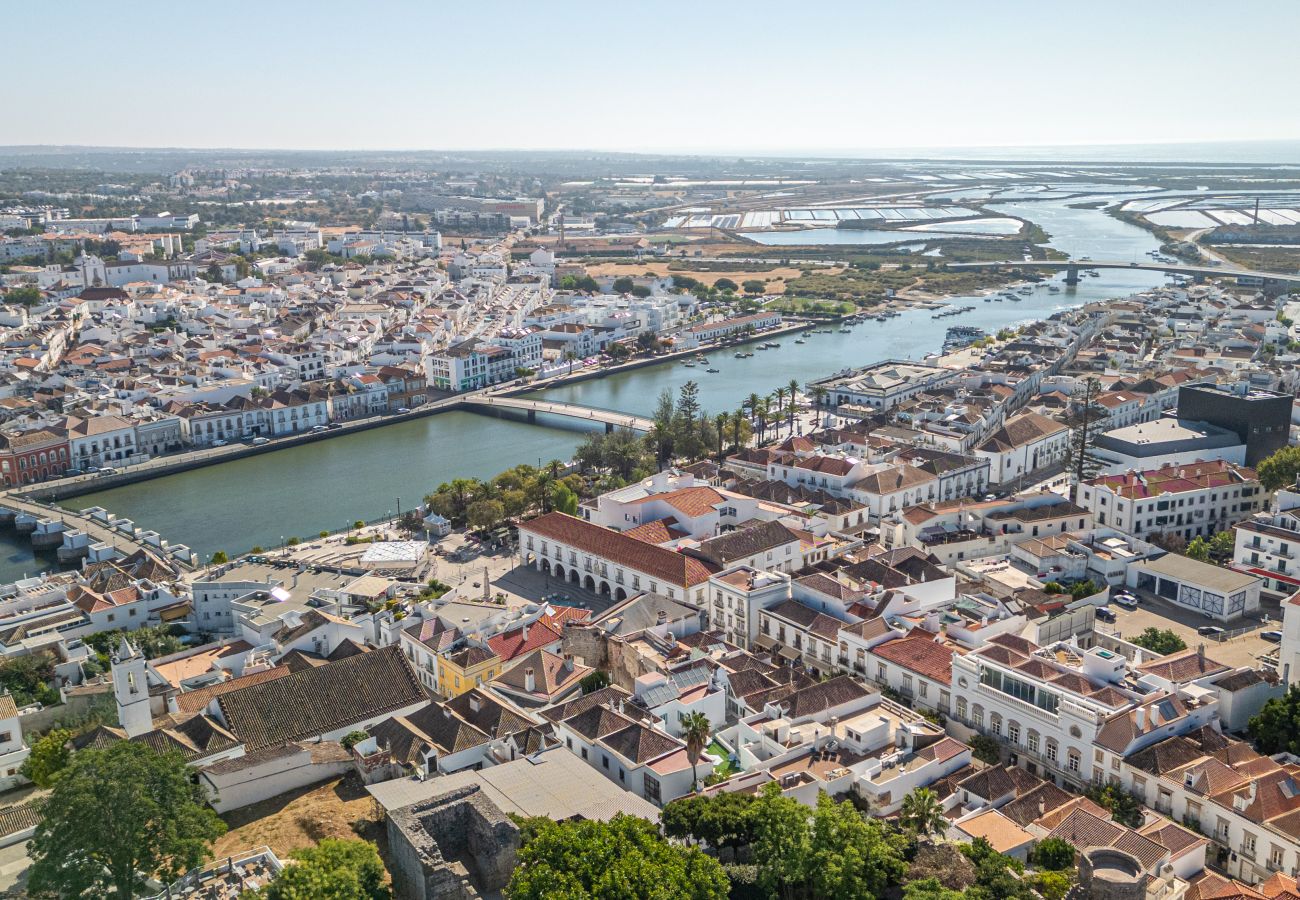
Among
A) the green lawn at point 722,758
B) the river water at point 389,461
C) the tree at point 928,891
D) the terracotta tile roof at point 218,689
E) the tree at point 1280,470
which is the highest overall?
the tree at point 1280,470

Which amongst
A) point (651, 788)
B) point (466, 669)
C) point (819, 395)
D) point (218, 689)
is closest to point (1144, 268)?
point (819, 395)

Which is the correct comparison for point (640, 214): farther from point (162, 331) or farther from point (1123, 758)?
point (1123, 758)

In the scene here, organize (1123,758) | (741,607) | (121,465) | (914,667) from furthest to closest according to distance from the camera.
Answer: (121,465), (741,607), (914,667), (1123,758)

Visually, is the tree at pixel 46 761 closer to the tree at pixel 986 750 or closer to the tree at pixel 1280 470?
the tree at pixel 986 750

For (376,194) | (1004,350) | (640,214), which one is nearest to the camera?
(1004,350)

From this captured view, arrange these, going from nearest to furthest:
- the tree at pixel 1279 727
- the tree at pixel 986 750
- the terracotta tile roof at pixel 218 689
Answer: the tree at pixel 1279 727 → the tree at pixel 986 750 → the terracotta tile roof at pixel 218 689

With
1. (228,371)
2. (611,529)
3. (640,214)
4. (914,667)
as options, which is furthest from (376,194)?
(914,667)

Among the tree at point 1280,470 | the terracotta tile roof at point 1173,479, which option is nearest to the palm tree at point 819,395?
the terracotta tile roof at point 1173,479
